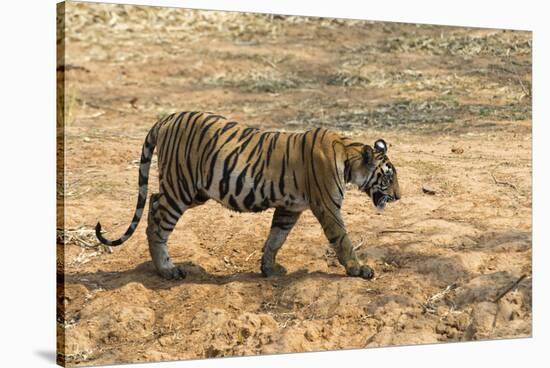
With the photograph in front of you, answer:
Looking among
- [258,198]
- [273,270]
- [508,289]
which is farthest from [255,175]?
[508,289]

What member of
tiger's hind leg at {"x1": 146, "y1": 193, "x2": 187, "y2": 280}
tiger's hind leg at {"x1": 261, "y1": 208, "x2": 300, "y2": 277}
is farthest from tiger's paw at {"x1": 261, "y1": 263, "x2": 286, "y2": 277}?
tiger's hind leg at {"x1": 146, "y1": 193, "x2": 187, "y2": 280}

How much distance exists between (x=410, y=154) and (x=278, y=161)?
5.88 ft

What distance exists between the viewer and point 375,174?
7.17 metres

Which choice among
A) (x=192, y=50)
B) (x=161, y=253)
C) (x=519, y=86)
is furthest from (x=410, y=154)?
(x=192, y=50)

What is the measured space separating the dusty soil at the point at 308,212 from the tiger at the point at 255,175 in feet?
0.98

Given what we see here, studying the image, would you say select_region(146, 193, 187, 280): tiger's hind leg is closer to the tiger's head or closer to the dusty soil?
the dusty soil

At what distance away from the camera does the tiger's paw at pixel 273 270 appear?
24.0 feet

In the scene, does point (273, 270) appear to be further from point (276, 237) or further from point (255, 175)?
point (255, 175)

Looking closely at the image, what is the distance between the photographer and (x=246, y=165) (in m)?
7.08

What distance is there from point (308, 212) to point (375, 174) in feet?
2.74

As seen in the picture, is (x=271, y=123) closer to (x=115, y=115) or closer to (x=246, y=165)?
(x=115, y=115)

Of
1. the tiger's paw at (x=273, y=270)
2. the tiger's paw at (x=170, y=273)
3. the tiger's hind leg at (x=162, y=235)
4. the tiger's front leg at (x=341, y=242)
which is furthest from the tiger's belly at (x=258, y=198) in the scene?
the tiger's paw at (x=170, y=273)

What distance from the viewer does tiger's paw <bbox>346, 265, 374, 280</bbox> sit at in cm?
723

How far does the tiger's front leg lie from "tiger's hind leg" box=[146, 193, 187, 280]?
1025 millimetres
